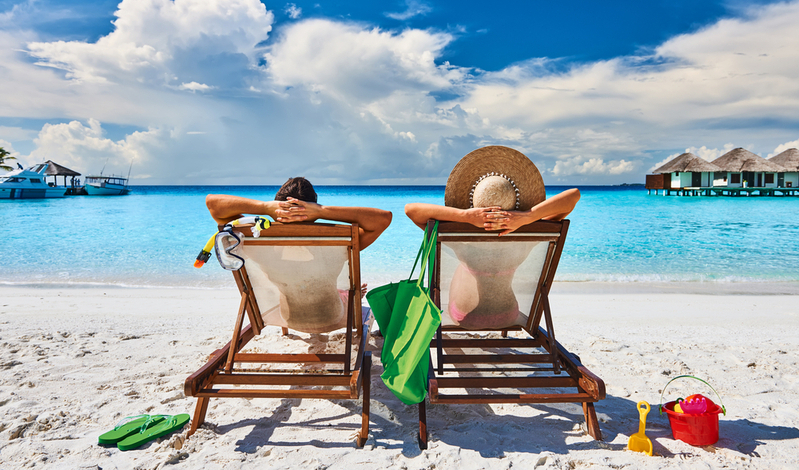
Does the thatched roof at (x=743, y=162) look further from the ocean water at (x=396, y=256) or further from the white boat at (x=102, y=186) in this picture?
the white boat at (x=102, y=186)

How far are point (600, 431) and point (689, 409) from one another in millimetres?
442

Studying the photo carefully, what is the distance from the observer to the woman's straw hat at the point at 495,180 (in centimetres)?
231

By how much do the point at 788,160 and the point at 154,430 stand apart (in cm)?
5045

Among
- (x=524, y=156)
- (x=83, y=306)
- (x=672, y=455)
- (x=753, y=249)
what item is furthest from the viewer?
(x=753, y=249)

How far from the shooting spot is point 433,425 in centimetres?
225

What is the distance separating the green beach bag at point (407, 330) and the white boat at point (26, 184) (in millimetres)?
46124

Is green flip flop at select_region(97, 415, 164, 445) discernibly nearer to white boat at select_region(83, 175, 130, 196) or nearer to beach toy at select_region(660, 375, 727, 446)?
beach toy at select_region(660, 375, 727, 446)

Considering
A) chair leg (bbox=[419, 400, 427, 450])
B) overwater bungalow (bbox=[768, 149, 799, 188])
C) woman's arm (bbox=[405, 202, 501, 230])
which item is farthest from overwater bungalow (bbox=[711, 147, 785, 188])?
chair leg (bbox=[419, 400, 427, 450])

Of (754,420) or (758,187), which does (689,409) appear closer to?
(754,420)

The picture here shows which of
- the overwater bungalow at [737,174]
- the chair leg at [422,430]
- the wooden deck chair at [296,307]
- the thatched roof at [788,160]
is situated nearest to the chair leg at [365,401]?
the wooden deck chair at [296,307]

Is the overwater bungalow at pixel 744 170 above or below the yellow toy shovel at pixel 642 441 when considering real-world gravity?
above

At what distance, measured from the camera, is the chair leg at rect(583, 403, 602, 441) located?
82.4 inches

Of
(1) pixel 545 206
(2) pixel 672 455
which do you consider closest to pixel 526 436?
(2) pixel 672 455

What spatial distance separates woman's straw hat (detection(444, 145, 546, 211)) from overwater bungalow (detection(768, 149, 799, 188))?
154ft
